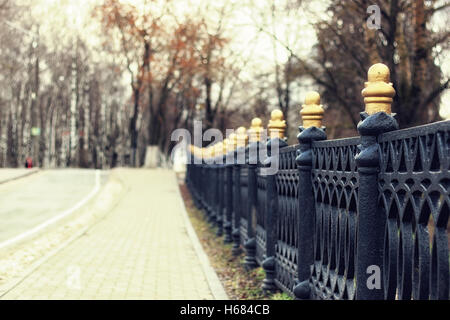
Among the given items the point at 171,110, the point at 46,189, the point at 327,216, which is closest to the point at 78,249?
the point at 327,216

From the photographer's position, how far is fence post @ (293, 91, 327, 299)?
532 cm

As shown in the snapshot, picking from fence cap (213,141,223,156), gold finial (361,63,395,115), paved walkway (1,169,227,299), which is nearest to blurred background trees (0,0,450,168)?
fence cap (213,141,223,156)

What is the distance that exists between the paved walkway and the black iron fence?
1.22m

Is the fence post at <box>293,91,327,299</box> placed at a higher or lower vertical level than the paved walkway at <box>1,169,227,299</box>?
higher

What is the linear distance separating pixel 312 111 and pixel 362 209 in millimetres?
1834

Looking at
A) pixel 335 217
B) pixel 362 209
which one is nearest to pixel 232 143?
pixel 335 217

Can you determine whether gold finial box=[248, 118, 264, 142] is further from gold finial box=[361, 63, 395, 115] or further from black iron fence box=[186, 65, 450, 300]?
gold finial box=[361, 63, 395, 115]

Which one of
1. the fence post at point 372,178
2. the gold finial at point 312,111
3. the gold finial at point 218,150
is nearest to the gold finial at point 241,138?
the gold finial at point 218,150

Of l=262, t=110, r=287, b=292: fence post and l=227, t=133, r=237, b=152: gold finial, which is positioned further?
l=227, t=133, r=237, b=152: gold finial

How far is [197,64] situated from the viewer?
115ft

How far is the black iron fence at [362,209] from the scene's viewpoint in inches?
113

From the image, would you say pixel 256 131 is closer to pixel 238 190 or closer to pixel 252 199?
pixel 252 199

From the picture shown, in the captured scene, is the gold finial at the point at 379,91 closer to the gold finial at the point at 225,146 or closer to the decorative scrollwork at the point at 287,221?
the decorative scrollwork at the point at 287,221

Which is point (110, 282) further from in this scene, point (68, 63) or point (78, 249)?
point (68, 63)
